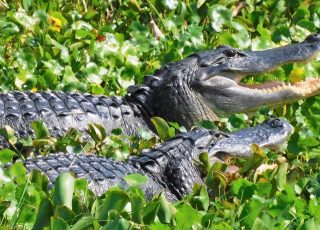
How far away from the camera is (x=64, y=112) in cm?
657

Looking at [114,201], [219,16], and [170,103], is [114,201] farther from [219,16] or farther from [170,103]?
[219,16]

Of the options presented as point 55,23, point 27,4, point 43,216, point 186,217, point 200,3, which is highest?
point 27,4

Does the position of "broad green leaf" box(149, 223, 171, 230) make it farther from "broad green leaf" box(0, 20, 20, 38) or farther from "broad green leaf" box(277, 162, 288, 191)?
"broad green leaf" box(0, 20, 20, 38)

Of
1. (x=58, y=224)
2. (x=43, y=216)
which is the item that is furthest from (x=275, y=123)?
(x=58, y=224)

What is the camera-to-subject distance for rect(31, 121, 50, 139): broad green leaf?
570 cm

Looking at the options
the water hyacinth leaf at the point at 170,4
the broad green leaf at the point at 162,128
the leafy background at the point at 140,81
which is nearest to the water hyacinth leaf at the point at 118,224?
the leafy background at the point at 140,81

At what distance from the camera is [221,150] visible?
603 cm

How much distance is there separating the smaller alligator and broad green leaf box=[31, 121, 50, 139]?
27cm

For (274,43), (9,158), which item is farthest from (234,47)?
(9,158)

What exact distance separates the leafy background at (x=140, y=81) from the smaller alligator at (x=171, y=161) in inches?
4.0

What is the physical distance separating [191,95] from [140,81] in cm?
41

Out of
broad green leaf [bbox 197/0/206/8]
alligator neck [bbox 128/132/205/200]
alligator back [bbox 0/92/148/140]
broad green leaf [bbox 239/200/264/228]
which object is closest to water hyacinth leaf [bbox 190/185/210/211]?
broad green leaf [bbox 239/200/264/228]

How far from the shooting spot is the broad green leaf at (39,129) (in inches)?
225

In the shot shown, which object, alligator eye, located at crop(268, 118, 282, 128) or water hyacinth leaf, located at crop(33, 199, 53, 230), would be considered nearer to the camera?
water hyacinth leaf, located at crop(33, 199, 53, 230)
